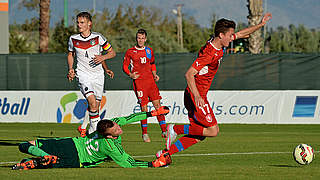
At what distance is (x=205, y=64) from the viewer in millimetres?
10812

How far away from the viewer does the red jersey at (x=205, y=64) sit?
10.8m

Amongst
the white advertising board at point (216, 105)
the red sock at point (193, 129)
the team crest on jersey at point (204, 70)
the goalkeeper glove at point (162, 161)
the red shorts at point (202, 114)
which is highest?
the team crest on jersey at point (204, 70)

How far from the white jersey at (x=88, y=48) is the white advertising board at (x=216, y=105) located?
31.5 feet

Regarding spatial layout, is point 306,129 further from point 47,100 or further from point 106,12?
point 106,12

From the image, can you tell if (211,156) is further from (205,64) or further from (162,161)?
(205,64)

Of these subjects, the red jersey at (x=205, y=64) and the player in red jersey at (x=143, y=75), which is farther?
the player in red jersey at (x=143, y=75)

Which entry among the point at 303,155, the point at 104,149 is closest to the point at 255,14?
the point at 303,155

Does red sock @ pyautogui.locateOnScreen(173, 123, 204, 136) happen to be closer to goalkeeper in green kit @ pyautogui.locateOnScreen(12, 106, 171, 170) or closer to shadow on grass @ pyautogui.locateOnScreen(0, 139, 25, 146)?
goalkeeper in green kit @ pyautogui.locateOnScreen(12, 106, 171, 170)

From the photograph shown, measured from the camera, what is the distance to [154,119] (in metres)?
24.9

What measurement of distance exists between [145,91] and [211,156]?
14.4 ft

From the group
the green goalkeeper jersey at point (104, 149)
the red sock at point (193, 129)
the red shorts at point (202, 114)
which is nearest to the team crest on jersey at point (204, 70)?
the red shorts at point (202, 114)

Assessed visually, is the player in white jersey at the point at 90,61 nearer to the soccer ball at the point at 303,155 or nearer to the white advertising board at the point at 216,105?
the soccer ball at the point at 303,155

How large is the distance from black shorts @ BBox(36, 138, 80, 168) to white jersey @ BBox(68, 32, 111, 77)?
3.67 metres

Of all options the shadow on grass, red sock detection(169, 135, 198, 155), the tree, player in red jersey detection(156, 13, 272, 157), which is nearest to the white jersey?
the shadow on grass
